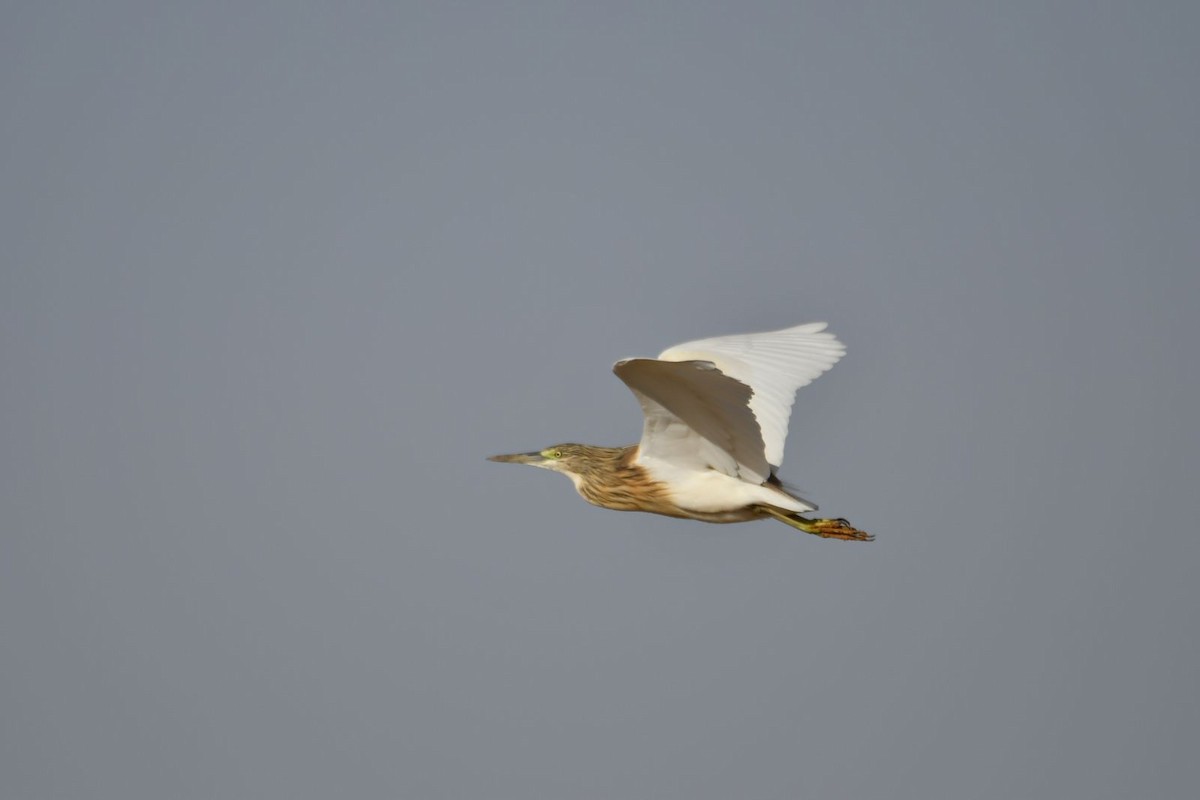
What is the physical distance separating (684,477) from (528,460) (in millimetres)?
2497

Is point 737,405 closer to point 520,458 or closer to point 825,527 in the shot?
point 825,527

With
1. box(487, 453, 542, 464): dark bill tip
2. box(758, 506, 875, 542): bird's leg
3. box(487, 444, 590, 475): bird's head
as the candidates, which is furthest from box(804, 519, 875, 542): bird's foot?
box(487, 453, 542, 464): dark bill tip

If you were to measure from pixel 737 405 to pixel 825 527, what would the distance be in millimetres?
1875

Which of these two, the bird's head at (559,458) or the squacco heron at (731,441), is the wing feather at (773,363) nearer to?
the squacco heron at (731,441)

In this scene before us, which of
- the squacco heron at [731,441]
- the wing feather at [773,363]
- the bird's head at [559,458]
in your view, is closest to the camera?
the squacco heron at [731,441]

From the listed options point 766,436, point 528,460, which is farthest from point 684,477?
point 528,460

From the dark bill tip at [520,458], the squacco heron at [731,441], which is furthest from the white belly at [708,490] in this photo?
the dark bill tip at [520,458]

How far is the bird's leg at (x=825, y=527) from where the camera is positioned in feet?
52.9

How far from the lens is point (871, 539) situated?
52.8 ft

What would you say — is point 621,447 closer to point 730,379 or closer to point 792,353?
point 792,353

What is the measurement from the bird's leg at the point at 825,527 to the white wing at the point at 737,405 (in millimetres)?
420

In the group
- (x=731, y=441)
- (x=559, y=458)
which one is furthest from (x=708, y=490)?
(x=559, y=458)

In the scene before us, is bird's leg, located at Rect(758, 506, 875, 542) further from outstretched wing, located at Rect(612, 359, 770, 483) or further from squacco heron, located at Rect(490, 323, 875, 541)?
outstretched wing, located at Rect(612, 359, 770, 483)

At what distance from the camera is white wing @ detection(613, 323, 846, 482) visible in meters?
15.4
